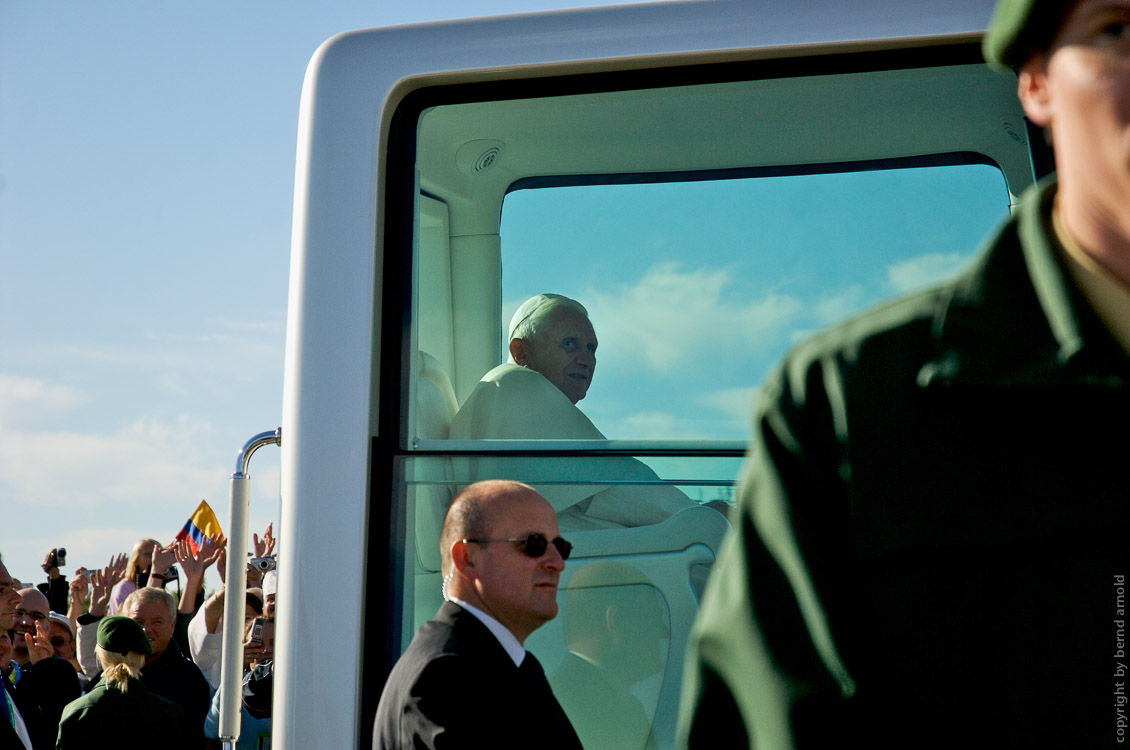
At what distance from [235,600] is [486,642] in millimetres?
535

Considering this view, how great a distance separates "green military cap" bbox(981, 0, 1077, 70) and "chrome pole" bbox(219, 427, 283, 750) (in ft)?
5.53

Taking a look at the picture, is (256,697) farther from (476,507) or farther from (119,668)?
(476,507)

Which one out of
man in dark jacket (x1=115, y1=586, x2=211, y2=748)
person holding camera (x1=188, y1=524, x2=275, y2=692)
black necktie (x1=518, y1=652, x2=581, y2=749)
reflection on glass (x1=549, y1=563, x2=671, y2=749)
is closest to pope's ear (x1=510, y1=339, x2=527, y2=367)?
reflection on glass (x1=549, y1=563, x2=671, y2=749)

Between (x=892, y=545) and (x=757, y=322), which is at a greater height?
(x=757, y=322)

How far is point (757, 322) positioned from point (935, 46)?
600 millimetres

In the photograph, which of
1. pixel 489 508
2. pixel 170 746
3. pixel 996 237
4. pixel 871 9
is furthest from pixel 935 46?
pixel 170 746

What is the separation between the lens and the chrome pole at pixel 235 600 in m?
2.22

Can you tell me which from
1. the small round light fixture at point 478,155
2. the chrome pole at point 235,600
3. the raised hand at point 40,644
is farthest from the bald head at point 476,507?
the raised hand at point 40,644

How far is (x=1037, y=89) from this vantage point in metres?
0.84

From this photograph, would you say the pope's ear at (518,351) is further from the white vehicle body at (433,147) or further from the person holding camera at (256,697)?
the person holding camera at (256,697)

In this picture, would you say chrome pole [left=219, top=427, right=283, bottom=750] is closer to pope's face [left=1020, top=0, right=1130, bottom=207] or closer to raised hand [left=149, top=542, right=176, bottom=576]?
pope's face [left=1020, top=0, right=1130, bottom=207]

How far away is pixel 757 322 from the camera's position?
7.23 ft

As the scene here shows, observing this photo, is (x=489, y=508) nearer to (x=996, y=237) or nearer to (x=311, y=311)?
(x=311, y=311)

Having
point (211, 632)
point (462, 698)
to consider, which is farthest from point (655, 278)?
point (211, 632)
